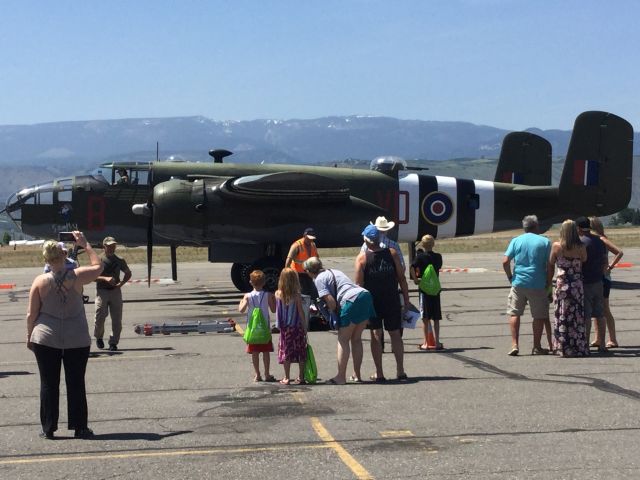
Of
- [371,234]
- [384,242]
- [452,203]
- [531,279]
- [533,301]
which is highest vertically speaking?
[371,234]

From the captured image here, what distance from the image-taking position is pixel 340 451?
8.00 m

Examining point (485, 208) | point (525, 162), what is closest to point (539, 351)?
point (485, 208)

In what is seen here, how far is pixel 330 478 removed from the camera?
7168 mm

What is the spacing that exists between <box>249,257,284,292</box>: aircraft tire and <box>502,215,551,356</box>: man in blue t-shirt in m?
9.36

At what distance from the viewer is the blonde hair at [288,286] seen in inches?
449

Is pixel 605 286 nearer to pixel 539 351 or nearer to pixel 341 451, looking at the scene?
pixel 539 351

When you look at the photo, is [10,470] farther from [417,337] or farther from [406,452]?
[417,337]

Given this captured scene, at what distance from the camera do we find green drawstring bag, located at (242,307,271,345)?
11414 mm

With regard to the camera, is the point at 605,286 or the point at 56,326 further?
the point at 605,286

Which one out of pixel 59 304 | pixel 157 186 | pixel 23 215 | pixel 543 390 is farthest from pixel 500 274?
pixel 59 304

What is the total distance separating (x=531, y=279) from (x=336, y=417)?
186 inches

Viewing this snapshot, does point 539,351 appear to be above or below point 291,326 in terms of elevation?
below

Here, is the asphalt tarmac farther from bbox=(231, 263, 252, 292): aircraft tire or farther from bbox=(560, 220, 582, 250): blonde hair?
bbox=(231, 263, 252, 292): aircraft tire

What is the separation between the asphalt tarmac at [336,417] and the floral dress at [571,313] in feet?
0.84
